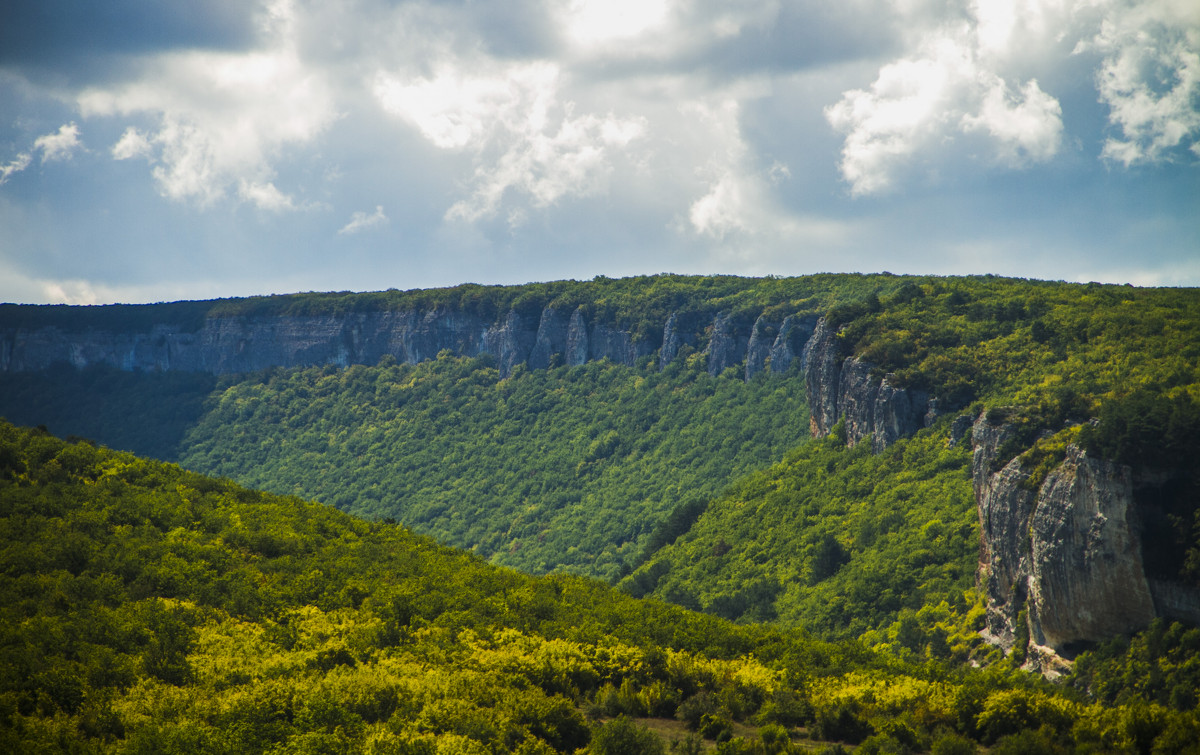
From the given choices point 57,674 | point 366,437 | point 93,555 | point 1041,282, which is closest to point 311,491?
point 366,437

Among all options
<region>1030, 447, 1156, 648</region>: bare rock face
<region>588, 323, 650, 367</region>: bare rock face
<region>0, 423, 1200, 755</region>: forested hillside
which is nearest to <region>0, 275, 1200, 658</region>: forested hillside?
<region>588, 323, 650, 367</region>: bare rock face

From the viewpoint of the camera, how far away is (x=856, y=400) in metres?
90.5

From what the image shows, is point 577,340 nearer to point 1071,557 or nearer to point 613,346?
point 613,346

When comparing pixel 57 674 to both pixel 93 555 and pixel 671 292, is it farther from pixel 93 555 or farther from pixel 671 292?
pixel 671 292

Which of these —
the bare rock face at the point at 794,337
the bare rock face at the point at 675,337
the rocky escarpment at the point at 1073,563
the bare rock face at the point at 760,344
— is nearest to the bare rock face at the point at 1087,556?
the rocky escarpment at the point at 1073,563

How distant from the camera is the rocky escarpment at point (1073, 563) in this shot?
52.6 meters

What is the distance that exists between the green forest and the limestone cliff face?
933mm

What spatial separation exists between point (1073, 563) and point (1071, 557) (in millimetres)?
291

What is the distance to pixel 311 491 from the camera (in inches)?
5782

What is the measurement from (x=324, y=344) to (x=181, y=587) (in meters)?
132

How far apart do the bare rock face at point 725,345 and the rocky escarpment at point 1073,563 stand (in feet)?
225

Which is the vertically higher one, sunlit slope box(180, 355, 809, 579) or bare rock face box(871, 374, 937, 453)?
bare rock face box(871, 374, 937, 453)

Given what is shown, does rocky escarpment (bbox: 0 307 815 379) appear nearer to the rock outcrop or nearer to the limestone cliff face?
the rock outcrop

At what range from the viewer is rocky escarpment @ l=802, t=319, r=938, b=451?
84375mm
